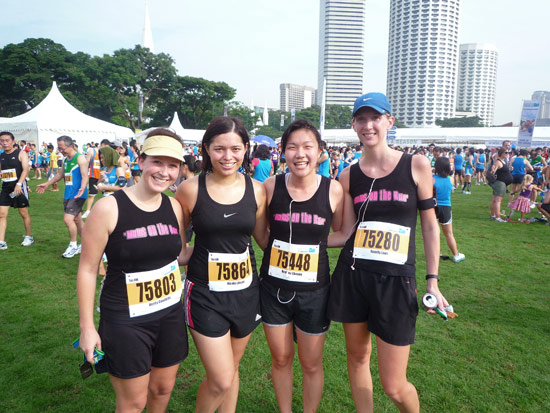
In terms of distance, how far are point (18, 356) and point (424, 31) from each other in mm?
150926

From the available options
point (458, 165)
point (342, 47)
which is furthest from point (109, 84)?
point (342, 47)

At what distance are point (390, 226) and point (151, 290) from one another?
151 cm

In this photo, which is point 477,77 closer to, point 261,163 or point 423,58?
point 423,58

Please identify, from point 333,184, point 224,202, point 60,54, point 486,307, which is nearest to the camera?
point 224,202

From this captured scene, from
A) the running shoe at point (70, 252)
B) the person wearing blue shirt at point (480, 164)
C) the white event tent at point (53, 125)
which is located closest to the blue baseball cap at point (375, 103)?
the running shoe at point (70, 252)

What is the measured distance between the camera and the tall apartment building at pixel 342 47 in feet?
463

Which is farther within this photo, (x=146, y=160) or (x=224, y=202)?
(x=224, y=202)

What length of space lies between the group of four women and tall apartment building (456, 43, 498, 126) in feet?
613

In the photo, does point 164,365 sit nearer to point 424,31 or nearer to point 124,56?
point 124,56

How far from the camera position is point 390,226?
243 centimetres

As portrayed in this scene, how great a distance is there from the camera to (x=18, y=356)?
3.79m

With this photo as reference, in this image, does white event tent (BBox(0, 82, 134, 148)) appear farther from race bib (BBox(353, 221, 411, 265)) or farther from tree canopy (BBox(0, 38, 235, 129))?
race bib (BBox(353, 221, 411, 265))

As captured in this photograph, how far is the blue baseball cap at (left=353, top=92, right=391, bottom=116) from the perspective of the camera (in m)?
2.46

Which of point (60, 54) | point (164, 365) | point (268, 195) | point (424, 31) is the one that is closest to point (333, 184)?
point (268, 195)
